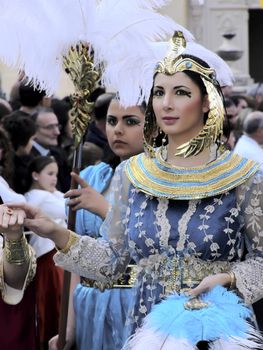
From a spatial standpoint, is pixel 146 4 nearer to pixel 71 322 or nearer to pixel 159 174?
pixel 159 174

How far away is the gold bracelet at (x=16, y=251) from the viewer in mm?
4762

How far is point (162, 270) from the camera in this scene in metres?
4.34

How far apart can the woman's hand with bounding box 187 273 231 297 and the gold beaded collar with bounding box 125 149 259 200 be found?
0.29 meters

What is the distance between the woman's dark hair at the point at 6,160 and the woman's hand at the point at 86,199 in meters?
1.90

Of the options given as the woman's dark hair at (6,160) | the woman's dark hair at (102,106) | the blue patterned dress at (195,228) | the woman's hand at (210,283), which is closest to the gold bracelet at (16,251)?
the blue patterned dress at (195,228)

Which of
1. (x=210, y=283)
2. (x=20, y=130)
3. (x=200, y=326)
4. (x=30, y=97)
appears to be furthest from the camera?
(x=30, y=97)

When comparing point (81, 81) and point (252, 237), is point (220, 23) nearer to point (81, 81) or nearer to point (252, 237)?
point (81, 81)

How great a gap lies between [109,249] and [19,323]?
30.0 inches

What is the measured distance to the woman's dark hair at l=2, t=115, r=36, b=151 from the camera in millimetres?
8047

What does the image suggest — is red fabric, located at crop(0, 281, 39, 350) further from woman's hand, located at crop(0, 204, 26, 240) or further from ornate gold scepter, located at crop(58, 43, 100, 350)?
woman's hand, located at crop(0, 204, 26, 240)

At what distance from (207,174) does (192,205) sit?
0.13m

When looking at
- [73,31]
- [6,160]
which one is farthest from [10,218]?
[6,160]

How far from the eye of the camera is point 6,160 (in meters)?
7.02

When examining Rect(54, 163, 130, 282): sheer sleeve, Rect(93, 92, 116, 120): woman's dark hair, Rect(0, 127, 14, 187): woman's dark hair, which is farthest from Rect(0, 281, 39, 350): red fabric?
Rect(93, 92, 116, 120): woman's dark hair
